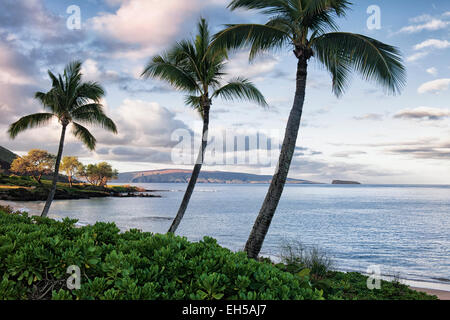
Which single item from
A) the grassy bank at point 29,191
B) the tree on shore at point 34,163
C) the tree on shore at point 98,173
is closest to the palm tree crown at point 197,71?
the grassy bank at point 29,191

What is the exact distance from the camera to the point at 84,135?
20.2m

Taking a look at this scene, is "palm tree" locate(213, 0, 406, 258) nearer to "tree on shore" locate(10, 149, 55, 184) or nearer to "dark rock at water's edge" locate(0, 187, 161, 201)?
"dark rock at water's edge" locate(0, 187, 161, 201)

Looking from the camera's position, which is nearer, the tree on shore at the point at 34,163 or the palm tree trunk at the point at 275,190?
the palm tree trunk at the point at 275,190

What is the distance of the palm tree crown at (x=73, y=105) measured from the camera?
1861 centimetres

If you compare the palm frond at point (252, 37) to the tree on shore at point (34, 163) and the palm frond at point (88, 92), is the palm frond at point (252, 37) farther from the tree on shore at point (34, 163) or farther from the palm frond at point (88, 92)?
the tree on shore at point (34, 163)

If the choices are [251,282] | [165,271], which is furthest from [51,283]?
[251,282]

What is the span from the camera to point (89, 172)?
85188 mm

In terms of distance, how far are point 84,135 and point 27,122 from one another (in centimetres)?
314

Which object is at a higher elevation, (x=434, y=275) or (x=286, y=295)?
(x=286, y=295)

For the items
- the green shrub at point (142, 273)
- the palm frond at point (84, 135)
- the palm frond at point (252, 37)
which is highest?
the palm frond at point (252, 37)

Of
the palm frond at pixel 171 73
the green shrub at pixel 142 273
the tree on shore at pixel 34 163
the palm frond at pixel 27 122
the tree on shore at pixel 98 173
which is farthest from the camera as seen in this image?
the tree on shore at pixel 98 173
